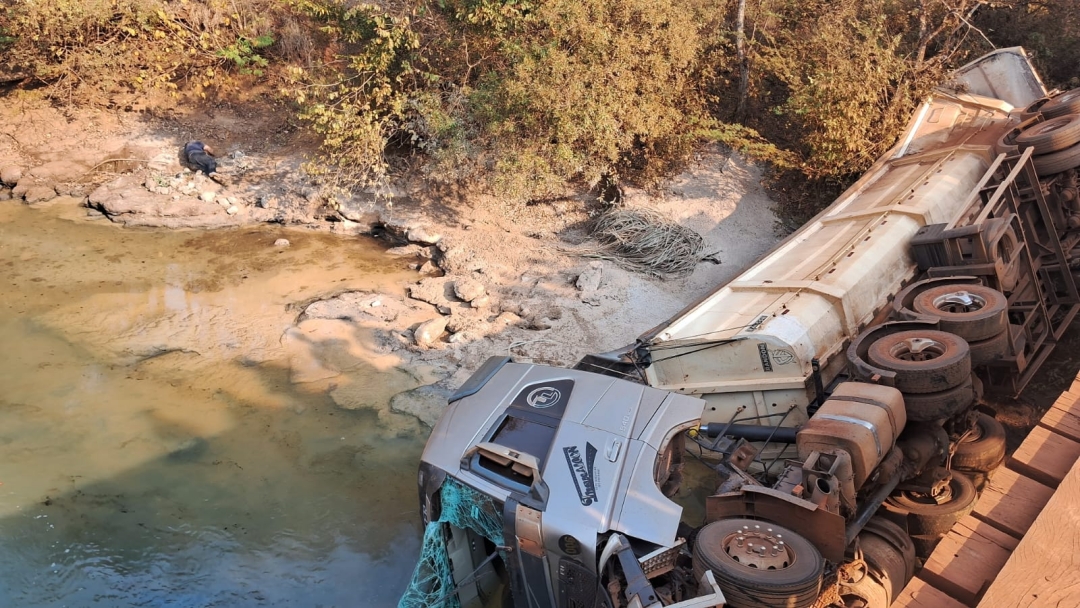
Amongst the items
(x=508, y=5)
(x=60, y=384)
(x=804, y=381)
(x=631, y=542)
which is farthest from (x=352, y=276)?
(x=631, y=542)

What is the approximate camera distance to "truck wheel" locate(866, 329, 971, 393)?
15.4ft

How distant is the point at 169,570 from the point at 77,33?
13126 mm

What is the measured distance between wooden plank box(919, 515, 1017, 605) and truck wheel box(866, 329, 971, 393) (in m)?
2.27

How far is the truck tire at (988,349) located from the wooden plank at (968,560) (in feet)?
10.8

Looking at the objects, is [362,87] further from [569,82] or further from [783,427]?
[783,427]

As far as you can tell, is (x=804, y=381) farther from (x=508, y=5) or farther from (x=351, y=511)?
(x=508, y=5)

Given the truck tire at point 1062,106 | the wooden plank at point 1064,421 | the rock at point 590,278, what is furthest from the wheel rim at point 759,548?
the truck tire at point 1062,106

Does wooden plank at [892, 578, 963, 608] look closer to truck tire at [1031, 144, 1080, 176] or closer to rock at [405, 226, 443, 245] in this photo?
truck tire at [1031, 144, 1080, 176]

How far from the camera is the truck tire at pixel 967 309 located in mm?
5344

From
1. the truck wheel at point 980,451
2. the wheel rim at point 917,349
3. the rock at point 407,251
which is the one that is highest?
the wheel rim at point 917,349

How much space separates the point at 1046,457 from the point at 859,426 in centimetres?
145

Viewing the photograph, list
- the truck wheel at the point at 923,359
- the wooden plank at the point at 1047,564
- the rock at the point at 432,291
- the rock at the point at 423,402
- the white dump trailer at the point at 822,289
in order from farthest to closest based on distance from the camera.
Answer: the rock at the point at 432,291, the rock at the point at 423,402, the white dump trailer at the point at 822,289, the truck wheel at the point at 923,359, the wooden plank at the point at 1047,564

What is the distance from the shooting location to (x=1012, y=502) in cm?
270

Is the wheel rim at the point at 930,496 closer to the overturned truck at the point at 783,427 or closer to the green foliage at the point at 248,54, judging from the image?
the overturned truck at the point at 783,427
